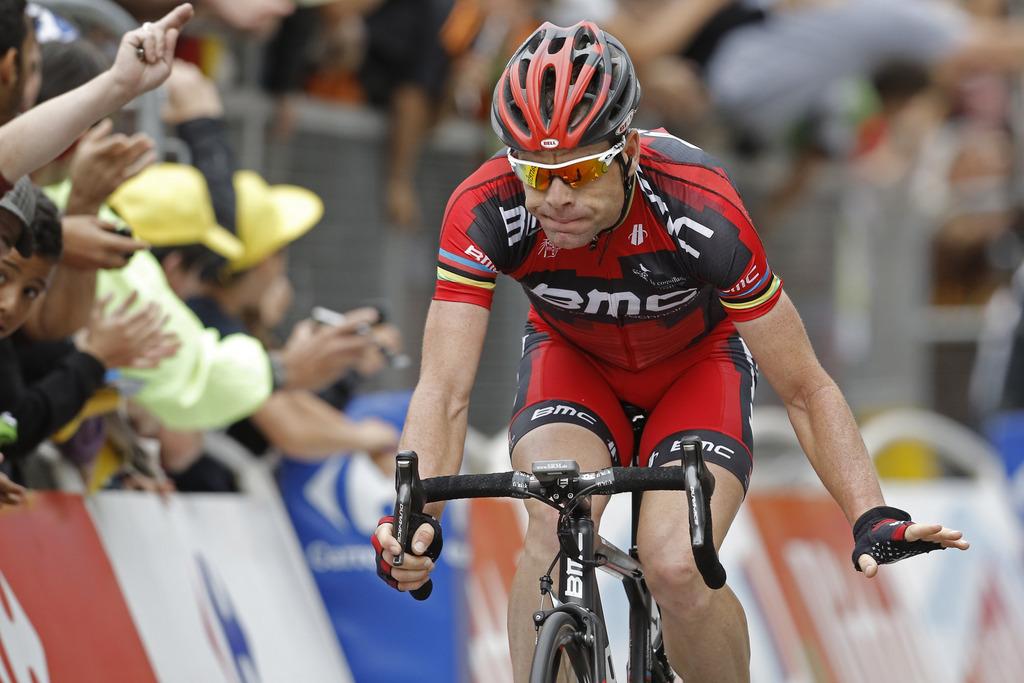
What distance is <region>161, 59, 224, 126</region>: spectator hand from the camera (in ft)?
23.6

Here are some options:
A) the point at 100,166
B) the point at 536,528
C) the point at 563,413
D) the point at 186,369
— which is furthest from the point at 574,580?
the point at 186,369

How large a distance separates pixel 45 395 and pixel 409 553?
5.18ft

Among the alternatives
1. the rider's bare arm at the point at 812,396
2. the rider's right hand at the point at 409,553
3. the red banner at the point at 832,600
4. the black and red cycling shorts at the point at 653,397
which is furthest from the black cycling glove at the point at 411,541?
the red banner at the point at 832,600

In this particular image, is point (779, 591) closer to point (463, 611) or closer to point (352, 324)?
point (463, 611)

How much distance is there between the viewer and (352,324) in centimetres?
676

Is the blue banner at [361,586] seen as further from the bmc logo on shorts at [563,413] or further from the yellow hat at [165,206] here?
the bmc logo on shorts at [563,413]

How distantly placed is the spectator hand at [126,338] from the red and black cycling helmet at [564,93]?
1.54 metres

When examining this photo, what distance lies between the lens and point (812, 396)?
4906 millimetres

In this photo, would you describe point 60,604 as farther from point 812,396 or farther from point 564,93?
point 812,396

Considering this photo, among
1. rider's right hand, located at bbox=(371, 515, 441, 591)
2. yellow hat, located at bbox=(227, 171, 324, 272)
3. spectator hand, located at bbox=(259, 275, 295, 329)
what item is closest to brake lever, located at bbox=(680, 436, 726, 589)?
rider's right hand, located at bbox=(371, 515, 441, 591)

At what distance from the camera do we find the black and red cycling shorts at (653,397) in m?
5.25

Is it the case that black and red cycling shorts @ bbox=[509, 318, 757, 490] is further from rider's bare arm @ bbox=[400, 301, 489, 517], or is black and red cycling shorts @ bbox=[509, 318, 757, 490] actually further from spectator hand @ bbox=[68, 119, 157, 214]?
spectator hand @ bbox=[68, 119, 157, 214]

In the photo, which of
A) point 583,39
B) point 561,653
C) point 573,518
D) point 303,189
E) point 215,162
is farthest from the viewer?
point 303,189

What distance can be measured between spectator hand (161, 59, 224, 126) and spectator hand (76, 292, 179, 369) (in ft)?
5.81
